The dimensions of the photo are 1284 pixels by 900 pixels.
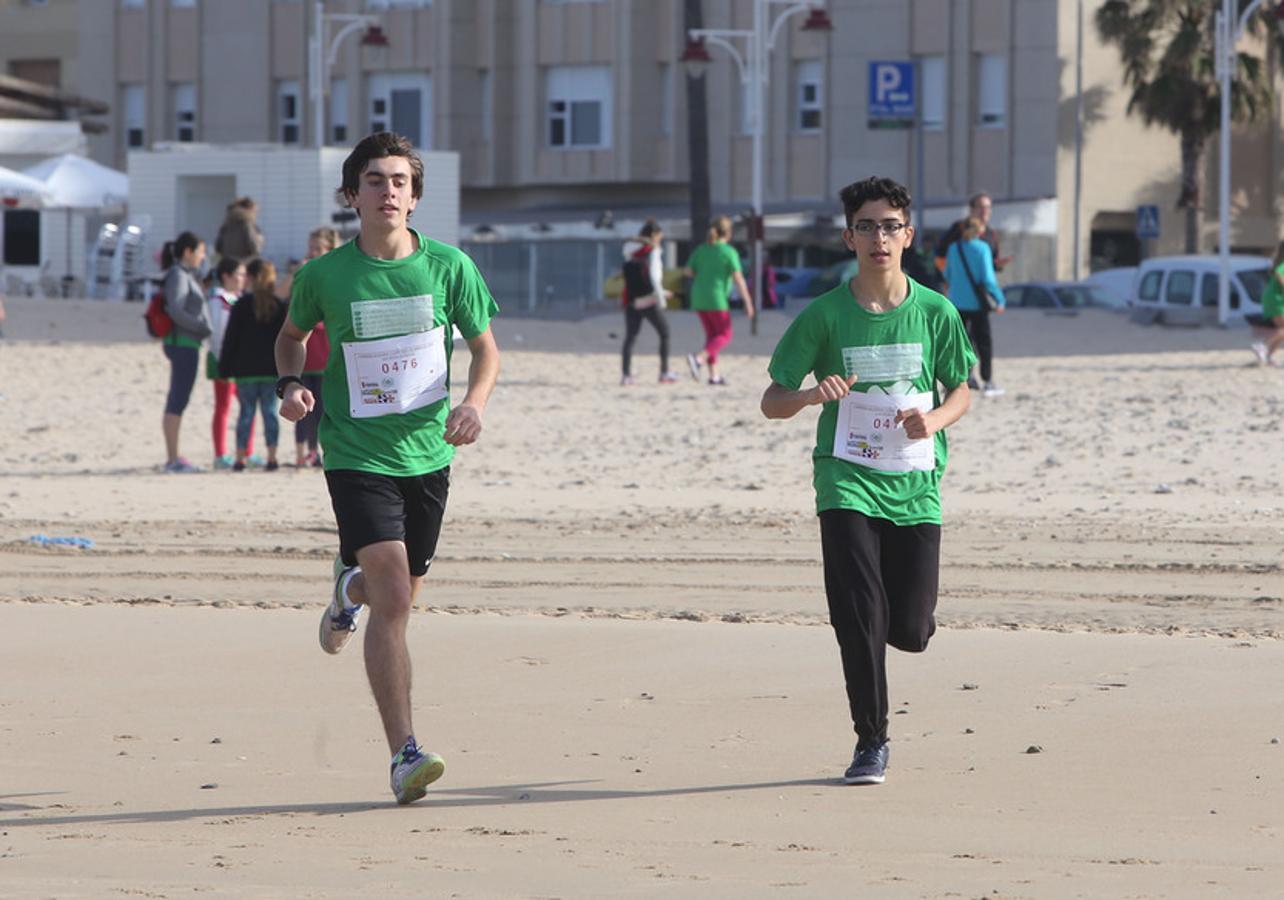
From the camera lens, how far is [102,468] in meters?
17.1

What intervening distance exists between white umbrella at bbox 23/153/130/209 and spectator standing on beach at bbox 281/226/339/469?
24.4 metres

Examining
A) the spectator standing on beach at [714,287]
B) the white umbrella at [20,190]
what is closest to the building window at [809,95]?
the white umbrella at [20,190]

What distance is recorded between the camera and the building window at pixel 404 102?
200ft

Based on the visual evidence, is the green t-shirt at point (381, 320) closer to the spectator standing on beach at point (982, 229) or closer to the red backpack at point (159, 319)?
the red backpack at point (159, 319)

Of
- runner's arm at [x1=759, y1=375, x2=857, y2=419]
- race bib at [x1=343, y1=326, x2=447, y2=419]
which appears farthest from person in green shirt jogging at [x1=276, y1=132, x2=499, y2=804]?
runner's arm at [x1=759, y1=375, x2=857, y2=419]

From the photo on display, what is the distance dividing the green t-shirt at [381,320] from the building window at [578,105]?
52342mm

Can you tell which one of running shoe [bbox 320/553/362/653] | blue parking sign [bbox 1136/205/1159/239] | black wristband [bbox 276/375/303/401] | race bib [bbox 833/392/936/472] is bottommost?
running shoe [bbox 320/553/362/653]

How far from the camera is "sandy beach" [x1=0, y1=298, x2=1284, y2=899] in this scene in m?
5.80

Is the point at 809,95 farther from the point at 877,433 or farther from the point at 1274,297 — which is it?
the point at 877,433

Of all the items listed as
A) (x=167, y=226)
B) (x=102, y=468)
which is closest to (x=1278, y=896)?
(x=102, y=468)

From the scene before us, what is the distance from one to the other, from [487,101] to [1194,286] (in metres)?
28.8

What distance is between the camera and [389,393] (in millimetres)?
6625

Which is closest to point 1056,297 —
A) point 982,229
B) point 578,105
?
point 982,229

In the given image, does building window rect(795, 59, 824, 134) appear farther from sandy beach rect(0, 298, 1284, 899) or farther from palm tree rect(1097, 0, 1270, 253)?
sandy beach rect(0, 298, 1284, 899)
